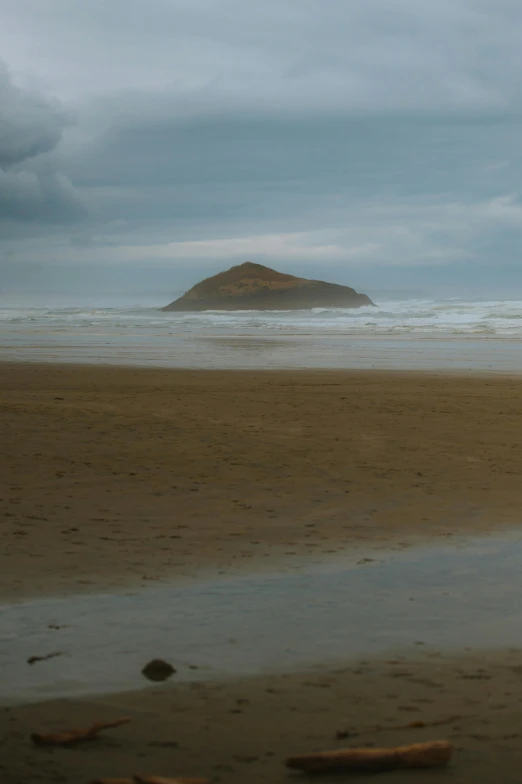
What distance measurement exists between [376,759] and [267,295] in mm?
130987

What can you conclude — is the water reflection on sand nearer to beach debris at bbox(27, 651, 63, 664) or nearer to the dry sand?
beach debris at bbox(27, 651, 63, 664)

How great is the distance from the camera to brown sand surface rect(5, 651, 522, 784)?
2896 mm

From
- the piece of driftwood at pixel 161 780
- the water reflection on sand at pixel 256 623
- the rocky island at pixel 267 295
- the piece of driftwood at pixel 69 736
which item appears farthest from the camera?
the rocky island at pixel 267 295

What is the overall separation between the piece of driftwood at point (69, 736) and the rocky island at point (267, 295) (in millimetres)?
125664

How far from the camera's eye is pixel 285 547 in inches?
232

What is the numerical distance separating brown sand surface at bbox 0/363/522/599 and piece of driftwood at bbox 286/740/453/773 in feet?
7.83

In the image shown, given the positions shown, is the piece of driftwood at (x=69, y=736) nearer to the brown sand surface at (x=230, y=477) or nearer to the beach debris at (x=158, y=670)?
the beach debris at (x=158, y=670)

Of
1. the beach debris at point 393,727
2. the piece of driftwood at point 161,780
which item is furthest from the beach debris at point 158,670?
the piece of driftwood at point 161,780

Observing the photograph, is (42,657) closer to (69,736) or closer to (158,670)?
(158,670)

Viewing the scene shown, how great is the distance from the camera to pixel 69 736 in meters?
3.08

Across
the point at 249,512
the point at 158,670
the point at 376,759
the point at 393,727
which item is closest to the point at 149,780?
the point at 376,759

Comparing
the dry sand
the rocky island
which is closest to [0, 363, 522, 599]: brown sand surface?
the dry sand

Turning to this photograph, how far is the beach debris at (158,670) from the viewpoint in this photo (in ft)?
12.1

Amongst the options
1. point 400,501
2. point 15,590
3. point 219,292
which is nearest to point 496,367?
point 400,501
